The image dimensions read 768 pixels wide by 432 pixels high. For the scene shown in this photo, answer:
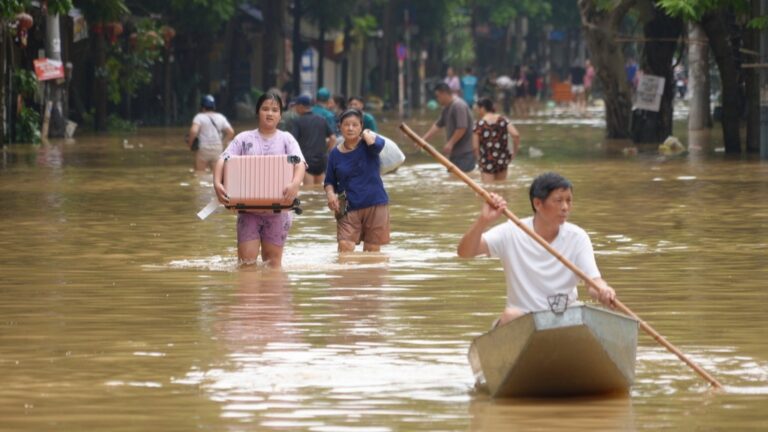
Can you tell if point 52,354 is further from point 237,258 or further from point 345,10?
point 345,10

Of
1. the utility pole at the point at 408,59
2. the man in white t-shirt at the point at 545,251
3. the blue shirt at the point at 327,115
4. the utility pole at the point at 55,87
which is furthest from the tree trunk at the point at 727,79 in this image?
the utility pole at the point at 408,59

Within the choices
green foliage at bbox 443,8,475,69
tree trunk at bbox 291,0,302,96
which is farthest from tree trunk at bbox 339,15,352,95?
green foliage at bbox 443,8,475,69

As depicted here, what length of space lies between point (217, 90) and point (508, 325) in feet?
160

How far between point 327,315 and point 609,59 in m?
26.8

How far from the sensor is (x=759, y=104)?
1235 inches

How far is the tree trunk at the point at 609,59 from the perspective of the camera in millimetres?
37156

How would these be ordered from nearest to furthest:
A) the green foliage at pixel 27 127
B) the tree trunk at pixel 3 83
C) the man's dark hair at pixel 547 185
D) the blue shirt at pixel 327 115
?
the man's dark hair at pixel 547 185 < the blue shirt at pixel 327 115 < the tree trunk at pixel 3 83 < the green foliage at pixel 27 127

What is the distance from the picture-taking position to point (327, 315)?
11906 millimetres

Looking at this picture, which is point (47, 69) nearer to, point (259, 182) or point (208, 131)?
point (208, 131)

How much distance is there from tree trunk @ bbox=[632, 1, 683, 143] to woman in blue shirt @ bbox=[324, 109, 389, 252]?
64.8ft

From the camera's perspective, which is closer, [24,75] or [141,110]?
[24,75]

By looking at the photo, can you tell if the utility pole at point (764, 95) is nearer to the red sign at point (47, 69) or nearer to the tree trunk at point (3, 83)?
the tree trunk at point (3, 83)

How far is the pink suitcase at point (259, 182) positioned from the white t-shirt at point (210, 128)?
1298cm

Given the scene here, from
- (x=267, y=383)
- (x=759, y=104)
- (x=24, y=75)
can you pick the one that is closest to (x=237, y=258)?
(x=267, y=383)
